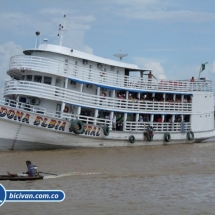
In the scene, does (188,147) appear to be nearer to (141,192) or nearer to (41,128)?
(41,128)

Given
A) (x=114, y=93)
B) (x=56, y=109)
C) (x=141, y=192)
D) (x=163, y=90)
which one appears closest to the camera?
(x=141, y=192)

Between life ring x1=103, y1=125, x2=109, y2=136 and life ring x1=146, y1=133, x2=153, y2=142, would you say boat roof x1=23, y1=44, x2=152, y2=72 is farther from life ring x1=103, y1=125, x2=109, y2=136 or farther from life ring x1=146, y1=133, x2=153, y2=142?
life ring x1=146, y1=133, x2=153, y2=142

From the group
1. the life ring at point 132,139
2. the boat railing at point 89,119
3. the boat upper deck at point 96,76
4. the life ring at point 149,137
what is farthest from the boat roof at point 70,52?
the life ring at point 149,137

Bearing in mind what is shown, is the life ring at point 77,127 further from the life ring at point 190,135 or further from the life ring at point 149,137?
the life ring at point 190,135

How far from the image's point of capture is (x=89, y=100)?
24.5 metres

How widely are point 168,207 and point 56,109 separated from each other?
12.4m

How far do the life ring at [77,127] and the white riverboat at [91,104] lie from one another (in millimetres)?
34

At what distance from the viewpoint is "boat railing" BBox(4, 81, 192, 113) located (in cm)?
2247

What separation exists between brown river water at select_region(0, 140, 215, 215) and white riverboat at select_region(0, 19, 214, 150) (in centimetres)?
84

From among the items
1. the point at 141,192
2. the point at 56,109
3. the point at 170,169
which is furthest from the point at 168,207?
the point at 56,109

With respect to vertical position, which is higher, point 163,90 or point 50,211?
point 163,90

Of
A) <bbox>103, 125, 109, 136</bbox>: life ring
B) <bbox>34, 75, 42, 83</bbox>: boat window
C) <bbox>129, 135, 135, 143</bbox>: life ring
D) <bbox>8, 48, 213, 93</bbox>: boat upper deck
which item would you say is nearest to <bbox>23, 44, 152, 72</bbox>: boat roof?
<bbox>8, 48, 213, 93</bbox>: boat upper deck

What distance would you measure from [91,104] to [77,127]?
6.55 feet

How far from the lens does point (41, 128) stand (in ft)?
72.1
